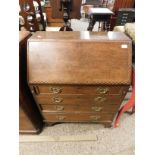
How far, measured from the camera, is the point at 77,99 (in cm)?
145

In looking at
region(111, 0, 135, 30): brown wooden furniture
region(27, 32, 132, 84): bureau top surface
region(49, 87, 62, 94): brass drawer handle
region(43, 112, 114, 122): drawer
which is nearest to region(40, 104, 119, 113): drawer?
region(43, 112, 114, 122): drawer

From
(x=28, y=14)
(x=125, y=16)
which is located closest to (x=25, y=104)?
(x=28, y=14)

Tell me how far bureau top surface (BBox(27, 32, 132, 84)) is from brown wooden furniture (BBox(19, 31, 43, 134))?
8 cm

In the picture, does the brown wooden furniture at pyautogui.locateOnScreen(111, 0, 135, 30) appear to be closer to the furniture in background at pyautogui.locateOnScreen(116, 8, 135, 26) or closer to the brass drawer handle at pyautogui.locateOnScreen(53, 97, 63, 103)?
the furniture in background at pyautogui.locateOnScreen(116, 8, 135, 26)

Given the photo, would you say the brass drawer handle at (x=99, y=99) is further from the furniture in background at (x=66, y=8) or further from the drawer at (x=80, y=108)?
the furniture in background at (x=66, y=8)

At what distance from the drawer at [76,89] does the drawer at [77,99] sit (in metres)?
0.06

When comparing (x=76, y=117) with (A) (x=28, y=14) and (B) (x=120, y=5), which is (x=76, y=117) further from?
Result: (B) (x=120, y=5)

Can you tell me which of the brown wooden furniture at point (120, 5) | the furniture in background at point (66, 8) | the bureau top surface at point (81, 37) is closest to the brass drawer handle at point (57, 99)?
the bureau top surface at point (81, 37)

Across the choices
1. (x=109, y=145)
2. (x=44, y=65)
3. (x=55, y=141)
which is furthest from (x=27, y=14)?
(x=109, y=145)

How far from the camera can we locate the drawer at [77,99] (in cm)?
142

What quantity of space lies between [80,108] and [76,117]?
0.50 ft
